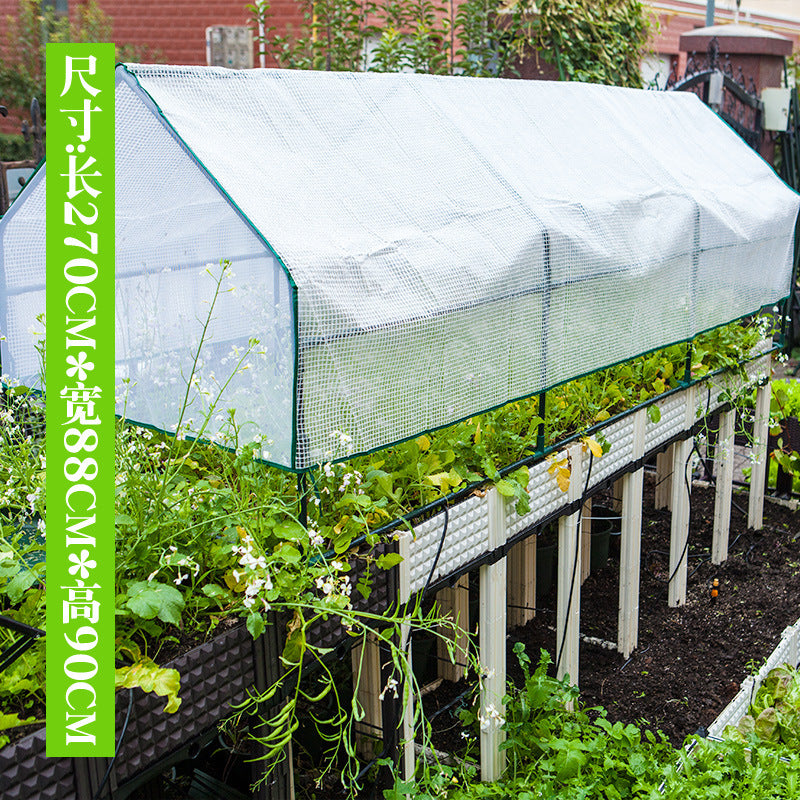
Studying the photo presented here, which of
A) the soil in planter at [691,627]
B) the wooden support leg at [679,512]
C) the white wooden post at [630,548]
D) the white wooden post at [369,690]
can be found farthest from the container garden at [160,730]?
the wooden support leg at [679,512]

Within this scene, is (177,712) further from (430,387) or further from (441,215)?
(441,215)

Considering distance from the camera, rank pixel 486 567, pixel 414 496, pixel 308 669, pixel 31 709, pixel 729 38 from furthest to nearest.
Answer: pixel 729 38 < pixel 486 567 < pixel 414 496 < pixel 308 669 < pixel 31 709

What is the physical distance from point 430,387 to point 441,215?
66cm

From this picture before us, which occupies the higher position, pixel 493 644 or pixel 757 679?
pixel 493 644

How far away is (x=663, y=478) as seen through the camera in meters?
6.87

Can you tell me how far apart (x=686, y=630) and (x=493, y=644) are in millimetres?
1919

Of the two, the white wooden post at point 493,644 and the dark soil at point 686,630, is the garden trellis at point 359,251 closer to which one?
the white wooden post at point 493,644

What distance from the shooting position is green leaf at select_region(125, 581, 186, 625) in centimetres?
241

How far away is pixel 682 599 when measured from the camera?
5.51 m

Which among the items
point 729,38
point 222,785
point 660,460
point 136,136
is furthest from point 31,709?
point 729,38

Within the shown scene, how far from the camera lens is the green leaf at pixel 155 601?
7.91 ft

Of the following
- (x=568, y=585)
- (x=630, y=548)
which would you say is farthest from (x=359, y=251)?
(x=630, y=548)

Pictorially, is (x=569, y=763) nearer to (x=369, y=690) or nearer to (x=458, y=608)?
(x=369, y=690)

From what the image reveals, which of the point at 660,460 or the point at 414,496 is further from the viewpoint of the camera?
the point at 660,460
